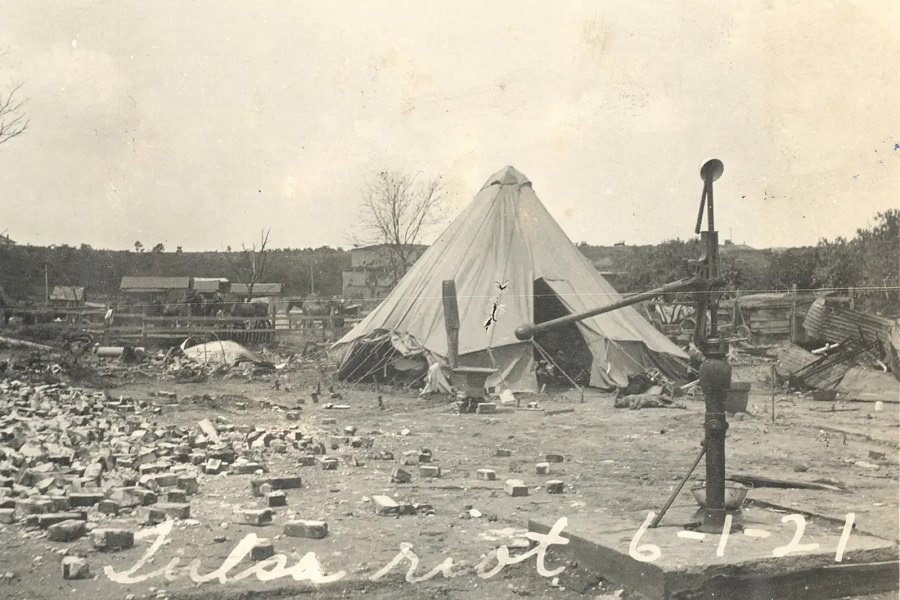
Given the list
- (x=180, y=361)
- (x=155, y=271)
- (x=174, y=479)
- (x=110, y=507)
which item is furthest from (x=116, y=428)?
(x=155, y=271)

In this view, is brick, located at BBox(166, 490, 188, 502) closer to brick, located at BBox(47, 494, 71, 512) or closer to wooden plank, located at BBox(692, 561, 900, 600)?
brick, located at BBox(47, 494, 71, 512)

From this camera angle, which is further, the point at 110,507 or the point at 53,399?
the point at 53,399

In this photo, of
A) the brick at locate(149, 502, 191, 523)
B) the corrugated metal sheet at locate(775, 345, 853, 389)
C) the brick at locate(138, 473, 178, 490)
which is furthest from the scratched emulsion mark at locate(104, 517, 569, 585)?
the corrugated metal sheet at locate(775, 345, 853, 389)

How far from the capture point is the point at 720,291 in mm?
4461

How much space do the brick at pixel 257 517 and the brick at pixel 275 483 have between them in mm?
883

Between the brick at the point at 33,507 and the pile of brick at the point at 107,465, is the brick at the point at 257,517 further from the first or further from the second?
the brick at the point at 33,507

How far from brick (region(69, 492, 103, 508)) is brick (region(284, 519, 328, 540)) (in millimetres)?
1701

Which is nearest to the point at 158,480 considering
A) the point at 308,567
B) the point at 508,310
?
the point at 308,567

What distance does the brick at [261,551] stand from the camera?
4.62 meters

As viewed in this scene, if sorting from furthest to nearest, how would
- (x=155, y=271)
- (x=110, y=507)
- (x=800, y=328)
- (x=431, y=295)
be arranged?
(x=155, y=271), (x=800, y=328), (x=431, y=295), (x=110, y=507)

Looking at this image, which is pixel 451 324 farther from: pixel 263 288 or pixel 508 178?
pixel 263 288

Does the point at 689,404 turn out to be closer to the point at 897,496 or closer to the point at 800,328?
the point at 897,496

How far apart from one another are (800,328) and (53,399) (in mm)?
16310

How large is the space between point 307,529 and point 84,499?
1918 mm
